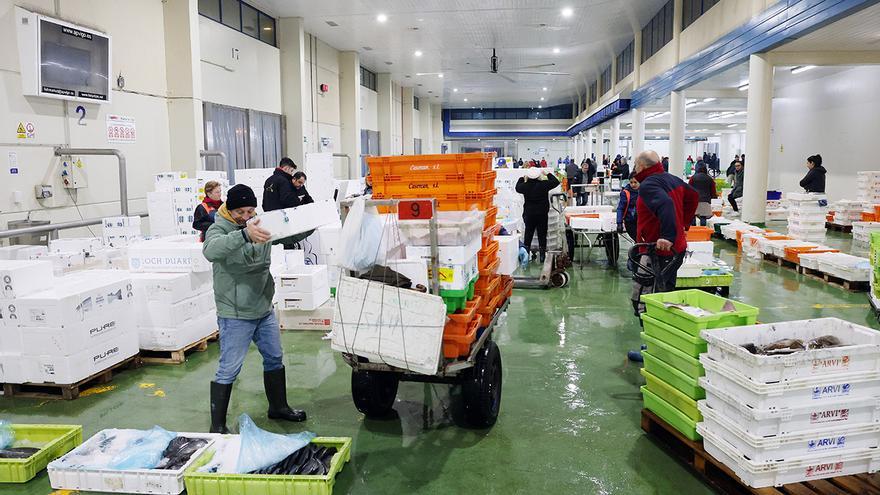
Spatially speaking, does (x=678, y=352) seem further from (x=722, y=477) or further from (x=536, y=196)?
(x=536, y=196)

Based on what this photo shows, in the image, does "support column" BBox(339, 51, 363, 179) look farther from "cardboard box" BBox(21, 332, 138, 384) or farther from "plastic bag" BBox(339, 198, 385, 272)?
"plastic bag" BBox(339, 198, 385, 272)

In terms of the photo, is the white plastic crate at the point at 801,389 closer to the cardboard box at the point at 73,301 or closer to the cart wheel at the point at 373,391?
the cart wheel at the point at 373,391

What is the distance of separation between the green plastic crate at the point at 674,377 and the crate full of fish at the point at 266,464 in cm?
206

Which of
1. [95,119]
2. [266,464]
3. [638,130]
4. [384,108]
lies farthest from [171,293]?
[384,108]

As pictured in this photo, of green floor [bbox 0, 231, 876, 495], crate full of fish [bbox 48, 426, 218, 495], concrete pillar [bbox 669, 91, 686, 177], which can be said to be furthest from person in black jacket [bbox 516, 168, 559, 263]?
concrete pillar [bbox 669, 91, 686, 177]

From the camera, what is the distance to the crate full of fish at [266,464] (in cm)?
319

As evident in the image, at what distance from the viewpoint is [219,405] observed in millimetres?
4066

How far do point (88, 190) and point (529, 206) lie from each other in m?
6.36

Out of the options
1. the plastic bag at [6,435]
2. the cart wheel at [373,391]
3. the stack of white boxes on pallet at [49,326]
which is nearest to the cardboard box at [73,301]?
the stack of white boxes on pallet at [49,326]

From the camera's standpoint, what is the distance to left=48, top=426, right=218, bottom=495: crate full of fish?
3.36 metres

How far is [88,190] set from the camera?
26.8 feet

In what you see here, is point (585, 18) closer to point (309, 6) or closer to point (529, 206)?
point (309, 6)

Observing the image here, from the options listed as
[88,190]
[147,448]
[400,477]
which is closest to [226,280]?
[147,448]

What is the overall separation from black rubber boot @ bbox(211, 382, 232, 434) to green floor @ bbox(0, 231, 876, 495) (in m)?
0.30
